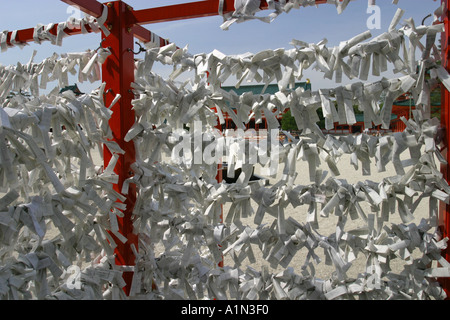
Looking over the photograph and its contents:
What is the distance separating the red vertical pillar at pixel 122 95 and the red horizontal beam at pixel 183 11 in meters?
0.05

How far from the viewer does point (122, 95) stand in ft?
2.78

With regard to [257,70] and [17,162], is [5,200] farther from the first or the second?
[257,70]

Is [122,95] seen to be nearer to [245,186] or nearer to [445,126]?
[245,186]

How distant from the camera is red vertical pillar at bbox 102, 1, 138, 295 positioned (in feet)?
2.76

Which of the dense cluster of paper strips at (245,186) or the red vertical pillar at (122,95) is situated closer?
the dense cluster of paper strips at (245,186)

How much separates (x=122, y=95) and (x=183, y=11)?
0.25 meters

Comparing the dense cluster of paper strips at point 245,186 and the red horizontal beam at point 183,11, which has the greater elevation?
the red horizontal beam at point 183,11

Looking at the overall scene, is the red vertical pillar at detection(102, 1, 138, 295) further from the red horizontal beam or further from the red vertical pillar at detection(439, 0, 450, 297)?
the red vertical pillar at detection(439, 0, 450, 297)

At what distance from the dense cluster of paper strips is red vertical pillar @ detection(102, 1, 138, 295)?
1.0 inches

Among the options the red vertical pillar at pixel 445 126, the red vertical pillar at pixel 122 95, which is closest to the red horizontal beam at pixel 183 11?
the red vertical pillar at pixel 122 95

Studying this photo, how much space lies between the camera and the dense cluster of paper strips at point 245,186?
2.24ft

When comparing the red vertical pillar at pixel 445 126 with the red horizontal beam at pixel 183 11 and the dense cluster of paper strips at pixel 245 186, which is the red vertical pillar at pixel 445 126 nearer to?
the dense cluster of paper strips at pixel 245 186

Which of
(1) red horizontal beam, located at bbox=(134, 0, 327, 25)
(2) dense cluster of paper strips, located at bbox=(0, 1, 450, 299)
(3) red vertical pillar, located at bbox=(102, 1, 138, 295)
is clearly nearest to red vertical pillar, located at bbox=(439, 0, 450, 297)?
(2) dense cluster of paper strips, located at bbox=(0, 1, 450, 299)

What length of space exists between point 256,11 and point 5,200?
25.1 inches
